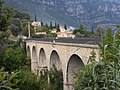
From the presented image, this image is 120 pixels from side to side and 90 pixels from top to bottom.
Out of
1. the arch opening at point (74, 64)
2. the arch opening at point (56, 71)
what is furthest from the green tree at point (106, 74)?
the arch opening at point (56, 71)

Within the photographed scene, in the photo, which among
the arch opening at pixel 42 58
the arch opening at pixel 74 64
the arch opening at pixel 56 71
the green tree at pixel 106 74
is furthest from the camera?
the arch opening at pixel 42 58

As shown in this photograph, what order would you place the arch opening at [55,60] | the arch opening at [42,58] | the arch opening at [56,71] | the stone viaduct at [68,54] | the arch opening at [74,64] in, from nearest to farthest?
1. the stone viaduct at [68,54]
2. the arch opening at [74,64]
3. the arch opening at [56,71]
4. the arch opening at [55,60]
5. the arch opening at [42,58]

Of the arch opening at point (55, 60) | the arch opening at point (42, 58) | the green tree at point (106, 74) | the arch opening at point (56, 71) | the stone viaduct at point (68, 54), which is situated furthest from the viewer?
the arch opening at point (42, 58)

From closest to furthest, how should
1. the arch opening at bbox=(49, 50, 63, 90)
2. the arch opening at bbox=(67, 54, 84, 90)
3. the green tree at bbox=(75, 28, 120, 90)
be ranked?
the green tree at bbox=(75, 28, 120, 90)
the arch opening at bbox=(67, 54, 84, 90)
the arch opening at bbox=(49, 50, 63, 90)

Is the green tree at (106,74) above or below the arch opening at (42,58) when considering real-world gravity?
below

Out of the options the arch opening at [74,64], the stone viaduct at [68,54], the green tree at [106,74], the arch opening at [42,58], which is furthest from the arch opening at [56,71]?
the green tree at [106,74]

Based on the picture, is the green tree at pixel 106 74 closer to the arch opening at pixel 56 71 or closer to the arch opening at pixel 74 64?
the arch opening at pixel 74 64

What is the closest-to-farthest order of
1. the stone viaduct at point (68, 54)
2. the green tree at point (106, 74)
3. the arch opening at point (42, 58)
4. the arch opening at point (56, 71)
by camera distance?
the green tree at point (106, 74)
the stone viaduct at point (68, 54)
the arch opening at point (56, 71)
the arch opening at point (42, 58)

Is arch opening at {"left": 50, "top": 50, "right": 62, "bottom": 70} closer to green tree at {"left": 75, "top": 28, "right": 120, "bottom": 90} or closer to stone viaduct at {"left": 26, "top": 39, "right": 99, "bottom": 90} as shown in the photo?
stone viaduct at {"left": 26, "top": 39, "right": 99, "bottom": 90}

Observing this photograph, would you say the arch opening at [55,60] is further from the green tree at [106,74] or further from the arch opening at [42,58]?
the green tree at [106,74]

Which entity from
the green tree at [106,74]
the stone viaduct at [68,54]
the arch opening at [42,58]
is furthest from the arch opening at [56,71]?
the green tree at [106,74]

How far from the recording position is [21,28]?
59469 mm

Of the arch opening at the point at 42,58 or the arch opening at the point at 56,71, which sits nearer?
the arch opening at the point at 56,71

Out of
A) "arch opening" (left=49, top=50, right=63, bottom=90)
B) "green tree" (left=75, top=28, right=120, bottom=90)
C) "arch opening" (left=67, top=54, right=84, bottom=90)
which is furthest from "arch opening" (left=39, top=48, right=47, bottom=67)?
"green tree" (left=75, top=28, right=120, bottom=90)
